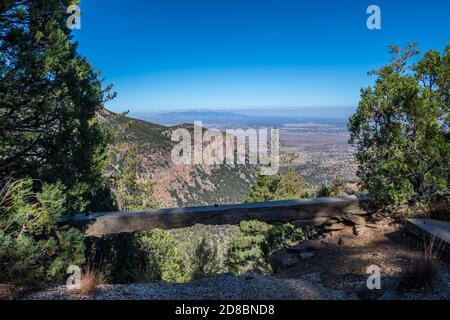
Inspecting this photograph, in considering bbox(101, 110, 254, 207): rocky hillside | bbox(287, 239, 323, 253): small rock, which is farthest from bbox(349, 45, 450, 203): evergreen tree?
bbox(101, 110, 254, 207): rocky hillside

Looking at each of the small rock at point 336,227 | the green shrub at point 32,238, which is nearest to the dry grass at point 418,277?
the small rock at point 336,227

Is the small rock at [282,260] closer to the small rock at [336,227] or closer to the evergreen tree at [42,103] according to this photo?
the small rock at [336,227]

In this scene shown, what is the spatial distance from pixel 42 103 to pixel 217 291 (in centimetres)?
360

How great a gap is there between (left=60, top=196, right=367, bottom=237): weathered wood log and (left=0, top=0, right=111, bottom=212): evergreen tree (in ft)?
1.82

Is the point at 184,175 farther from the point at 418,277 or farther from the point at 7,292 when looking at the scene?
the point at 418,277

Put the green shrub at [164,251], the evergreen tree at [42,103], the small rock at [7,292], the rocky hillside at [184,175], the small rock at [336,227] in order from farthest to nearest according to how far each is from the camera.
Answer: the rocky hillside at [184,175]
the green shrub at [164,251]
the small rock at [336,227]
the evergreen tree at [42,103]
the small rock at [7,292]

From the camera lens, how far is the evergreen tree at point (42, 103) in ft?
14.9

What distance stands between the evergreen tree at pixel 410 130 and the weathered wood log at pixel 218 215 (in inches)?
32.3

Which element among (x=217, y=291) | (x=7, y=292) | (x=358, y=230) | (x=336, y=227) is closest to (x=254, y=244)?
(x=336, y=227)

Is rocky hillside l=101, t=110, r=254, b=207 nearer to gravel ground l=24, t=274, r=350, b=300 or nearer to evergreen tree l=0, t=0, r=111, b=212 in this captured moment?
evergreen tree l=0, t=0, r=111, b=212

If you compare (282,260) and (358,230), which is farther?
(358,230)

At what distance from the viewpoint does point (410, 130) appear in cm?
602

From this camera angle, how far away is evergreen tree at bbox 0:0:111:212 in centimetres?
455

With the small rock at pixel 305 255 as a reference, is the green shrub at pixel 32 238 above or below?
above
